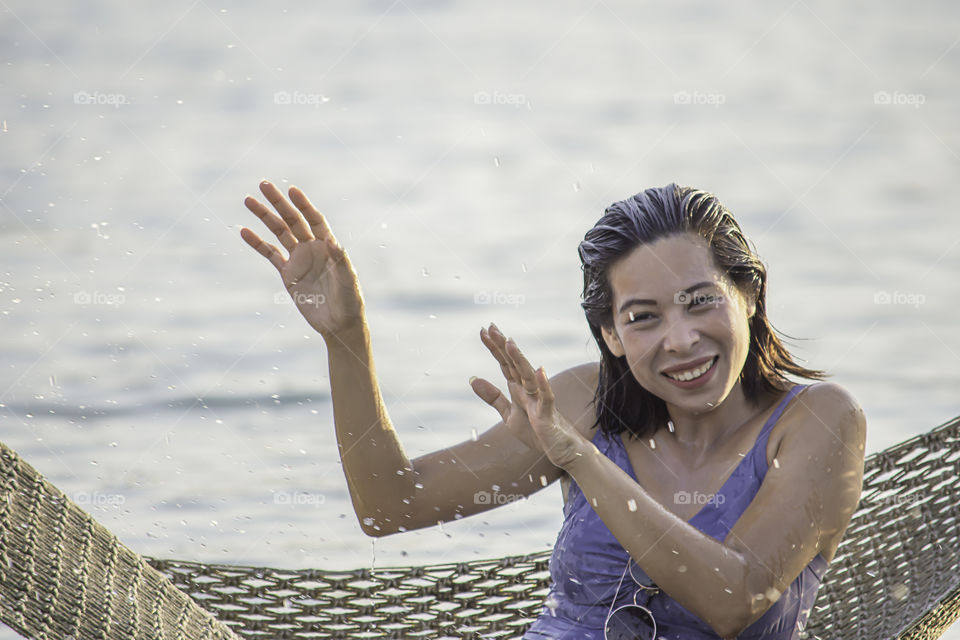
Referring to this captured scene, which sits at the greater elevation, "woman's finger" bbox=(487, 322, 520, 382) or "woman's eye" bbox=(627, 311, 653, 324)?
"woman's eye" bbox=(627, 311, 653, 324)

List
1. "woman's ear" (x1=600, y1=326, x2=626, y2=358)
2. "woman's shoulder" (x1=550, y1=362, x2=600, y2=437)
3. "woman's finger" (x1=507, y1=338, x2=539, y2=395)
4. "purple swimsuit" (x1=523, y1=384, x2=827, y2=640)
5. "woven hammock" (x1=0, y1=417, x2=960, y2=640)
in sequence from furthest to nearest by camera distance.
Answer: "woven hammock" (x1=0, y1=417, x2=960, y2=640), "woman's shoulder" (x1=550, y1=362, x2=600, y2=437), "woman's ear" (x1=600, y1=326, x2=626, y2=358), "purple swimsuit" (x1=523, y1=384, x2=827, y2=640), "woman's finger" (x1=507, y1=338, x2=539, y2=395)

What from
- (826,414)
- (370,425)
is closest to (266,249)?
(370,425)

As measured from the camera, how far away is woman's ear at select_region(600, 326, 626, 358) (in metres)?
2.00

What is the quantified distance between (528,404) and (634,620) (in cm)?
43

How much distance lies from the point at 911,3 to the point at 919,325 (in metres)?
4.48

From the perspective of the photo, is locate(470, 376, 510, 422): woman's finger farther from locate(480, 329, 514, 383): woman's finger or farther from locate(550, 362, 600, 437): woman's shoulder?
locate(550, 362, 600, 437): woman's shoulder

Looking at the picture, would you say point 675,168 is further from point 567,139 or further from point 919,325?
point 919,325

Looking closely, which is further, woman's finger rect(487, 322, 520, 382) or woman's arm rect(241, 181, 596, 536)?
woman's arm rect(241, 181, 596, 536)

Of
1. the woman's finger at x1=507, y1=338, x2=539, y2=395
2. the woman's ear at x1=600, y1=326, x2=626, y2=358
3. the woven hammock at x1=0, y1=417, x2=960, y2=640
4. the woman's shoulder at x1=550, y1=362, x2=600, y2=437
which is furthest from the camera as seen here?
the woven hammock at x1=0, y1=417, x2=960, y2=640

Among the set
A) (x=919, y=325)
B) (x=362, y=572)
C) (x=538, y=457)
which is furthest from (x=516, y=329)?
(x=538, y=457)

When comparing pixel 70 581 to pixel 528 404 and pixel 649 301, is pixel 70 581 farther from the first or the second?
pixel 649 301

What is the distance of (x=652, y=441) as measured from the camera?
6.91 ft

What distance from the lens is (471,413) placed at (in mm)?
5246

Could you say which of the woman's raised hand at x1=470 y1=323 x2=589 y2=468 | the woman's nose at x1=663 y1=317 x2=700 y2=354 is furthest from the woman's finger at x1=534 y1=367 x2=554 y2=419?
the woman's nose at x1=663 y1=317 x2=700 y2=354
